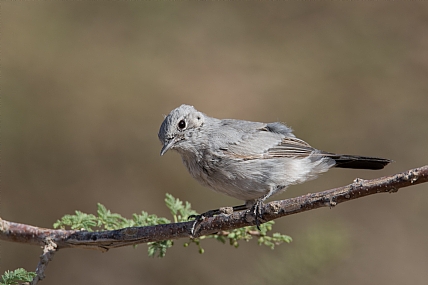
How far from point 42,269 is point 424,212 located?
17.5 feet

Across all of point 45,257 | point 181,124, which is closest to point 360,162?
point 181,124

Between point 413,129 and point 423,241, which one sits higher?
point 413,129

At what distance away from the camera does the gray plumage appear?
4078mm

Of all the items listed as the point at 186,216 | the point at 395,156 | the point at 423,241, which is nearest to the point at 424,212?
the point at 423,241

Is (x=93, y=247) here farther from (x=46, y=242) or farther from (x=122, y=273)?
(x=122, y=273)

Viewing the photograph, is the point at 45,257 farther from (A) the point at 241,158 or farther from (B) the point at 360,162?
(B) the point at 360,162

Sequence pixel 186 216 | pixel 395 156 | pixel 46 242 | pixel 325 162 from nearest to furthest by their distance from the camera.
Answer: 1. pixel 46 242
2. pixel 186 216
3. pixel 325 162
4. pixel 395 156

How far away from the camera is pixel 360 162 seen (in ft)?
14.1

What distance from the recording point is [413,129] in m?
6.78

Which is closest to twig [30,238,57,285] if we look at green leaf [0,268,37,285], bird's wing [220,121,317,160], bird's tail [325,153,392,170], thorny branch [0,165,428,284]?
thorny branch [0,165,428,284]

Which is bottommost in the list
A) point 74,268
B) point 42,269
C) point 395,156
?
point 42,269

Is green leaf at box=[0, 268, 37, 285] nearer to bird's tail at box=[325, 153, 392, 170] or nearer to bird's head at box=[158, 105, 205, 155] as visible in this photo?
bird's head at box=[158, 105, 205, 155]

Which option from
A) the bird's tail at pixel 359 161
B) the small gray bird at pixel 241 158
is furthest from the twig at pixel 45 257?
the bird's tail at pixel 359 161

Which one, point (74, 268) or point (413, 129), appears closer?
point (74, 268)
